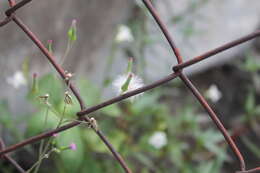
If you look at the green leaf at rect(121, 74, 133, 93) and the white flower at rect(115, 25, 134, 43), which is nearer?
the green leaf at rect(121, 74, 133, 93)

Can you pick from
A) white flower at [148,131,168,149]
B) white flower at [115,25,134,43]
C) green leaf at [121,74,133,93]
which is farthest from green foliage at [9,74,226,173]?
green leaf at [121,74,133,93]

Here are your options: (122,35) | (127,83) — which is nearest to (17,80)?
(122,35)

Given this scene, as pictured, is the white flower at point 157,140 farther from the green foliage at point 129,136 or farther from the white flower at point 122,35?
the white flower at point 122,35

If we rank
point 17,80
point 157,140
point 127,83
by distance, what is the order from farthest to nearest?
point 157,140 < point 17,80 < point 127,83

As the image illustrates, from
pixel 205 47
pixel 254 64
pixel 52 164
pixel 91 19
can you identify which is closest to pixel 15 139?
pixel 52 164

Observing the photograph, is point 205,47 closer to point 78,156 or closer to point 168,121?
point 168,121

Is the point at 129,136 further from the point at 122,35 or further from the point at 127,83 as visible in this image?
the point at 127,83

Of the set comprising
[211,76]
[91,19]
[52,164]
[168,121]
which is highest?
[91,19]

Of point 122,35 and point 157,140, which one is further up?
point 122,35

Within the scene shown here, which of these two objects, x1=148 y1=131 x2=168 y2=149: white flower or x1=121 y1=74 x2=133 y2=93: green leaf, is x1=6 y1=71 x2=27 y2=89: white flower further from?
x1=121 y1=74 x2=133 y2=93: green leaf

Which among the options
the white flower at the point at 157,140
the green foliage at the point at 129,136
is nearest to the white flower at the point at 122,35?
the green foliage at the point at 129,136

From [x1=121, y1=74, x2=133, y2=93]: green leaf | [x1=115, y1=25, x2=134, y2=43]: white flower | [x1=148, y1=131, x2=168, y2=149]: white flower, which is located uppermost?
[x1=115, y1=25, x2=134, y2=43]: white flower
